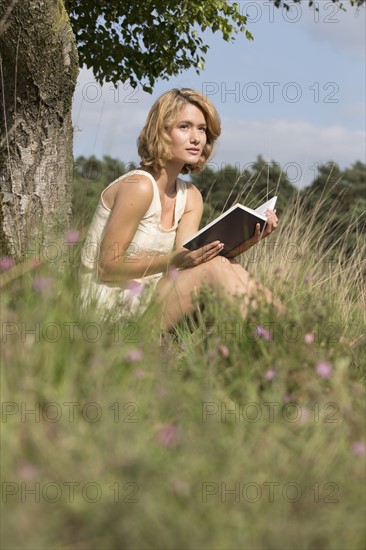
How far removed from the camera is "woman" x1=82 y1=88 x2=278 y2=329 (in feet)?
13.7

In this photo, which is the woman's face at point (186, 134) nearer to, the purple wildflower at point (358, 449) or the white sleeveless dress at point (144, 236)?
the white sleeveless dress at point (144, 236)

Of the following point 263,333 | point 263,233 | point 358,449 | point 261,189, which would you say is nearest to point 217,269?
point 263,233

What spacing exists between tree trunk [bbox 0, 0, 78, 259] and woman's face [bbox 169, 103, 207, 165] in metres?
1.57

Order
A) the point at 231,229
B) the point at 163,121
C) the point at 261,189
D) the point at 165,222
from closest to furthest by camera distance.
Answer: the point at 231,229 < the point at 163,121 < the point at 165,222 < the point at 261,189

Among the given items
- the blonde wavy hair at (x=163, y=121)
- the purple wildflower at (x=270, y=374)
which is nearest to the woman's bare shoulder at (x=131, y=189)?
the blonde wavy hair at (x=163, y=121)

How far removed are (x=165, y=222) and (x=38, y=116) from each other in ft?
6.13

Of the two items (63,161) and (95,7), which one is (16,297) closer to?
(63,161)

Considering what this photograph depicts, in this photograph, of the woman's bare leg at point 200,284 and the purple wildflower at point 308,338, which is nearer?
the purple wildflower at point 308,338

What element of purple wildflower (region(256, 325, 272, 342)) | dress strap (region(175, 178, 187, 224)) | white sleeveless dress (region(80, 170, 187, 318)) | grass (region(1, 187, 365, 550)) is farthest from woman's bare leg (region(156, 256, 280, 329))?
dress strap (region(175, 178, 187, 224))

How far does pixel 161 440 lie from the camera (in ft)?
7.85

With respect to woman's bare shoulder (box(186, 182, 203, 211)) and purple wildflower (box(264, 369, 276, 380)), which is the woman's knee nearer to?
woman's bare shoulder (box(186, 182, 203, 211))

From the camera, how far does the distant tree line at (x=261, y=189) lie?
5355 mm

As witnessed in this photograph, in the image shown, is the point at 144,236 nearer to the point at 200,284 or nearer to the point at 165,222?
the point at 165,222

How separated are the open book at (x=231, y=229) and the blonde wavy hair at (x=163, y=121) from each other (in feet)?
2.20
